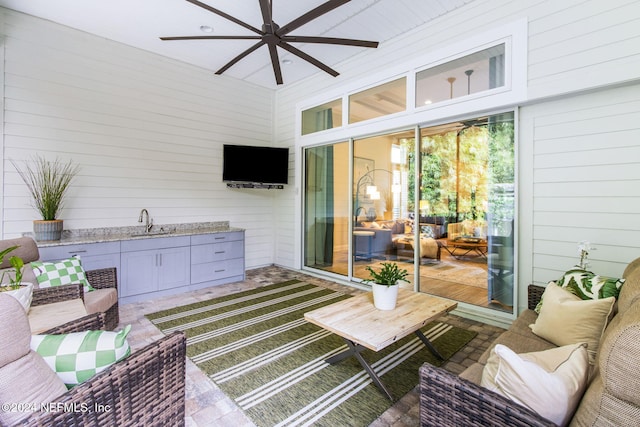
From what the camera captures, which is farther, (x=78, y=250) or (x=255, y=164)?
(x=255, y=164)

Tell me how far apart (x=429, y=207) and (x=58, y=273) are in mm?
4026

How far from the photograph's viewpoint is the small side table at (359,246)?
4.82 meters

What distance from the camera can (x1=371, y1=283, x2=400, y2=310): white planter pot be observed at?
2379 millimetres

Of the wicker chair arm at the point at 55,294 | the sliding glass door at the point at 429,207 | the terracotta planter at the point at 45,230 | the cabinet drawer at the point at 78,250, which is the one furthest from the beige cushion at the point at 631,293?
the terracotta planter at the point at 45,230

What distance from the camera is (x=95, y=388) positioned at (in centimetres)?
108

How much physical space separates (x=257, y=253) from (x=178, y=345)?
177 inches

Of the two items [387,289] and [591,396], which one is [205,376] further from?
[591,396]

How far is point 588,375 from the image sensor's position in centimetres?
117

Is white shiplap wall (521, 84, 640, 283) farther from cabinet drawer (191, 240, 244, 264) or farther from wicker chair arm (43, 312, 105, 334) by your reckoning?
cabinet drawer (191, 240, 244, 264)

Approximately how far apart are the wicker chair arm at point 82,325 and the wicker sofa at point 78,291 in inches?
24.9

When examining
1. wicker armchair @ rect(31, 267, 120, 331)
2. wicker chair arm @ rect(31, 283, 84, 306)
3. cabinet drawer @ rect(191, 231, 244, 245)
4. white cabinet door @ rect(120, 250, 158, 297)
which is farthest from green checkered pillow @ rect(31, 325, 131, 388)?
cabinet drawer @ rect(191, 231, 244, 245)

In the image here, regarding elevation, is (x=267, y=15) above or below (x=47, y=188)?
above

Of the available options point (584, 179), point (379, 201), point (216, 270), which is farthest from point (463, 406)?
point (216, 270)

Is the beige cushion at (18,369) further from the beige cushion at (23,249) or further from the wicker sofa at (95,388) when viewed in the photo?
the beige cushion at (23,249)
